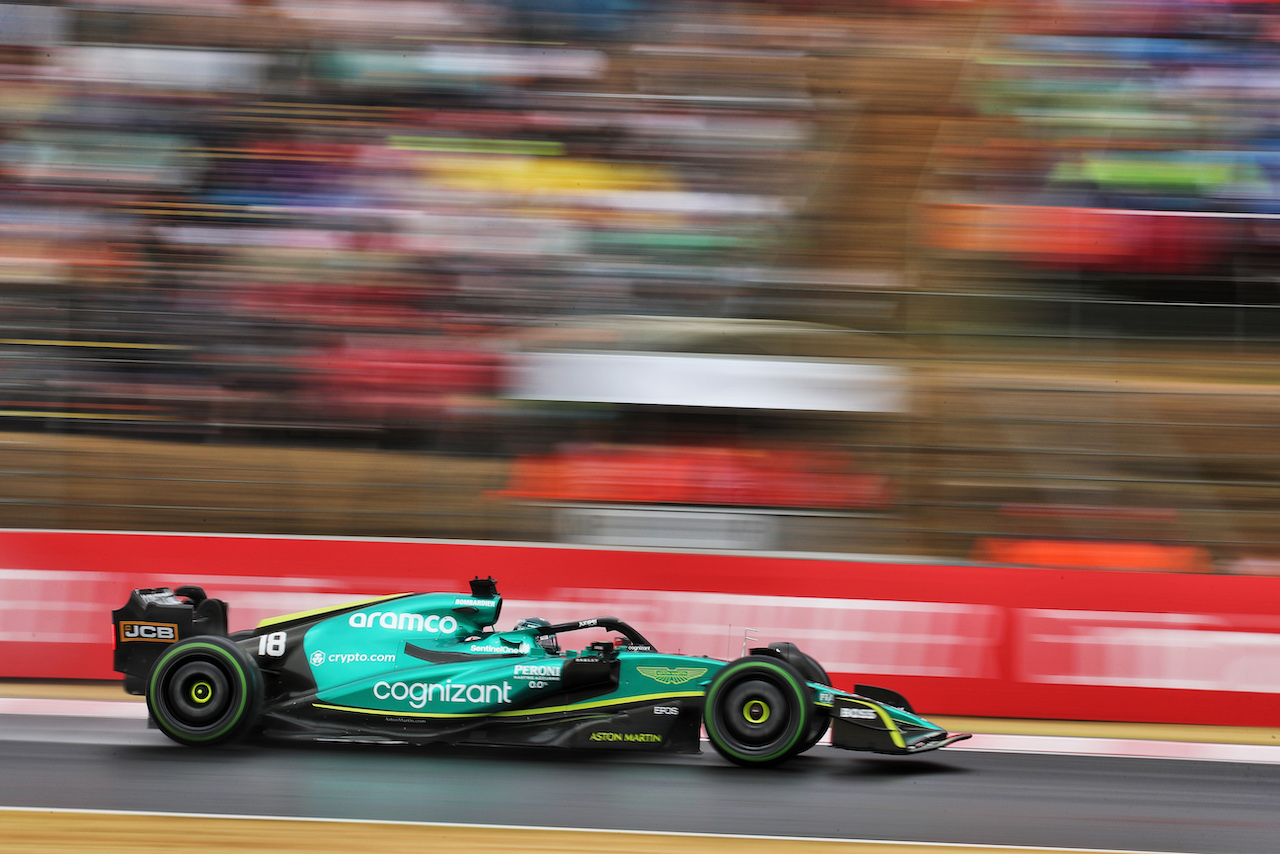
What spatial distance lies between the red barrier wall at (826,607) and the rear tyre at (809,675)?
1317 millimetres

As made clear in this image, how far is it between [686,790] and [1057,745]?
2.31 meters

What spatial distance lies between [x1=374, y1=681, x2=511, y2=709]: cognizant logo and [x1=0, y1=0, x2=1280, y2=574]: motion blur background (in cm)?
230

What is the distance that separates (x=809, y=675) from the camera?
18.4 ft

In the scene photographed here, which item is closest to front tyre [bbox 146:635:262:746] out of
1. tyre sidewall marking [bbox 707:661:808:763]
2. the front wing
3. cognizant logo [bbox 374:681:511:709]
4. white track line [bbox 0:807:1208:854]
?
cognizant logo [bbox 374:681:511:709]

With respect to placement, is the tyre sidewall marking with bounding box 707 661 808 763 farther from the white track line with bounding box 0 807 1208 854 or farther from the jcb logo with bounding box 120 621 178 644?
the jcb logo with bounding box 120 621 178 644

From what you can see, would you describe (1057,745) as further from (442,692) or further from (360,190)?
(360,190)

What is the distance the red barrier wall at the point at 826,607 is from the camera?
682cm

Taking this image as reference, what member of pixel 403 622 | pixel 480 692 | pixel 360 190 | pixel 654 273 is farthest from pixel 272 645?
pixel 360 190

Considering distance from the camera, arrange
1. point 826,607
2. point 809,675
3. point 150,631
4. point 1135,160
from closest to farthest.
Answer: point 809,675 < point 150,631 < point 826,607 < point 1135,160

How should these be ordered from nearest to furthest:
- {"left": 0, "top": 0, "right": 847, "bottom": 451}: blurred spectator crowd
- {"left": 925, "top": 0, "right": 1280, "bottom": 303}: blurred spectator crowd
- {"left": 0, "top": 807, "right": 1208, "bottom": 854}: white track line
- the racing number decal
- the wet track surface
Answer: {"left": 0, "top": 807, "right": 1208, "bottom": 854}: white track line < the wet track surface < the racing number decal < {"left": 0, "top": 0, "right": 847, "bottom": 451}: blurred spectator crowd < {"left": 925, "top": 0, "right": 1280, "bottom": 303}: blurred spectator crowd

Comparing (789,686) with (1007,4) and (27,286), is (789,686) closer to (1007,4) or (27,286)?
(27,286)

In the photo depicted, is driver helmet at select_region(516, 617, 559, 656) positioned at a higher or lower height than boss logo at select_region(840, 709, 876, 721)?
higher

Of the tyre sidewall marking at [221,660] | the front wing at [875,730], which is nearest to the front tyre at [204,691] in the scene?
the tyre sidewall marking at [221,660]

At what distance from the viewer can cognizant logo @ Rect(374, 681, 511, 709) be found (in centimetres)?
539
